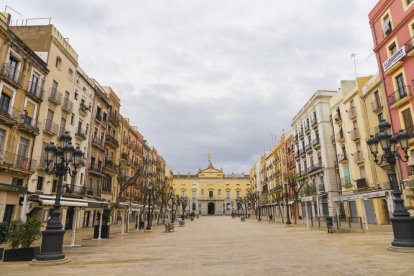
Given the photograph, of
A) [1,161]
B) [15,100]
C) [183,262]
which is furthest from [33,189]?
[183,262]

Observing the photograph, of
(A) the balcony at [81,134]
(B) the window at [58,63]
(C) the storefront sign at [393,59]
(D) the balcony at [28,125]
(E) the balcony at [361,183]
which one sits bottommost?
(E) the balcony at [361,183]

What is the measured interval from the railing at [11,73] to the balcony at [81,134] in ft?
30.9

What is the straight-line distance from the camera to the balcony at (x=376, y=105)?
87.4ft

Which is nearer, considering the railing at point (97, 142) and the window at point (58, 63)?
the window at point (58, 63)

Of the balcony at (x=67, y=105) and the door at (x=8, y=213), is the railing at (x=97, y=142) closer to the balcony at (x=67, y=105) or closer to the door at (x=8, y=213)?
the balcony at (x=67, y=105)

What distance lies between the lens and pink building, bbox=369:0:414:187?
70.2 ft

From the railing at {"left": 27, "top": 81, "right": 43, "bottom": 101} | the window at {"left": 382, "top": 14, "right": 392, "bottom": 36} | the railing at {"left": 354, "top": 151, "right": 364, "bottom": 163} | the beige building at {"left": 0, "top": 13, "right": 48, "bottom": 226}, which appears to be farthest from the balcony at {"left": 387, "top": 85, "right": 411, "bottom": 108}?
the railing at {"left": 27, "top": 81, "right": 43, "bottom": 101}

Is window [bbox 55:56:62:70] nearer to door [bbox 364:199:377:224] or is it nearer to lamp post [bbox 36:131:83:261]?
lamp post [bbox 36:131:83:261]

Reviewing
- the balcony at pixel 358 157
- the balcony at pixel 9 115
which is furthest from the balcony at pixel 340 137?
the balcony at pixel 9 115

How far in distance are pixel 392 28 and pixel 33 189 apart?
31.2m

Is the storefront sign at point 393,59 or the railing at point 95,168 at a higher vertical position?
the storefront sign at point 393,59

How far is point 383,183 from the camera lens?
1041 inches

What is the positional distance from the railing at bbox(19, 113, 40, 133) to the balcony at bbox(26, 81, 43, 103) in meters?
1.62

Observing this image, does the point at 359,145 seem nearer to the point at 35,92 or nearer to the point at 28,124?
the point at 28,124
